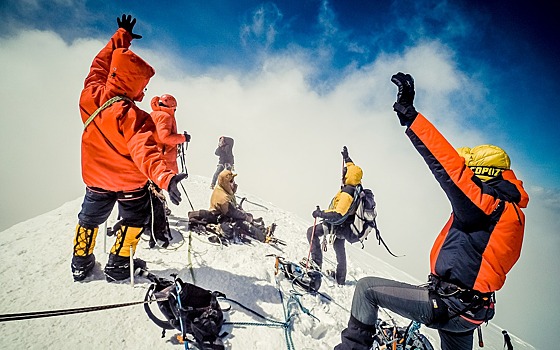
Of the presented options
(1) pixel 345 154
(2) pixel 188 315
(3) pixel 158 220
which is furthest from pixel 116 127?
(1) pixel 345 154

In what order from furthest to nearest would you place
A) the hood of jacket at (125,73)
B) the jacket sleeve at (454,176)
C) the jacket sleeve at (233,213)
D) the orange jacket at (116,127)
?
the jacket sleeve at (233,213) < the hood of jacket at (125,73) < the orange jacket at (116,127) < the jacket sleeve at (454,176)

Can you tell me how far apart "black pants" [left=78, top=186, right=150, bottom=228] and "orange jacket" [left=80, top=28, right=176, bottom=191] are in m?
0.11

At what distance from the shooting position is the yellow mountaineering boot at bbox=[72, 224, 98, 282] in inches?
111

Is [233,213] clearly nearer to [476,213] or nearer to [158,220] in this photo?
[158,220]

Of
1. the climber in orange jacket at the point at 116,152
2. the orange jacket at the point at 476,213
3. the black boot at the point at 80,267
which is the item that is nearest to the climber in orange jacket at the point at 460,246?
the orange jacket at the point at 476,213

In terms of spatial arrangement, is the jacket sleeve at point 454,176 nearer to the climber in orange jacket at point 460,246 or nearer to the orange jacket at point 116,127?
Answer: the climber in orange jacket at point 460,246

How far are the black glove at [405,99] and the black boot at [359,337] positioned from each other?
1918 millimetres

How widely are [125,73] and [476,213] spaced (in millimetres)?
A: 3619

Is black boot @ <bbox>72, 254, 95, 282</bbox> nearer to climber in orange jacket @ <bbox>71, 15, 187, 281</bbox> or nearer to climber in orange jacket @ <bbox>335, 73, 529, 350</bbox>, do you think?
climber in orange jacket @ <bbox>71, 15, 187, 281</bbox>

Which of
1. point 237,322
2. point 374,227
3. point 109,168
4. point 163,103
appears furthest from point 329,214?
point 163,103

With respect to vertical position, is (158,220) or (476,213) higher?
(476,213)

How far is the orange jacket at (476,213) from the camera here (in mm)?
1871

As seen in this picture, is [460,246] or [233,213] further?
[233,213]

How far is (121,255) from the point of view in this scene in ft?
9.52
